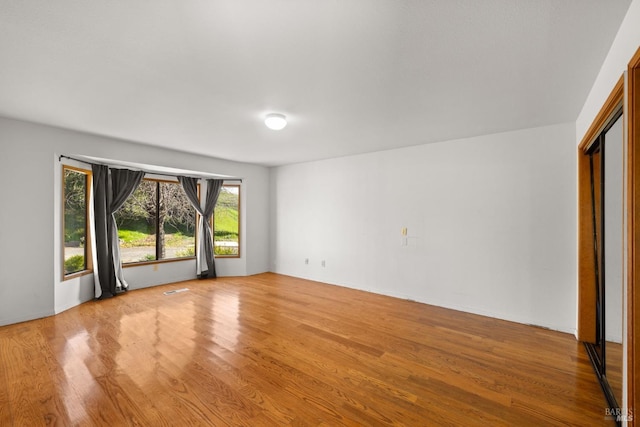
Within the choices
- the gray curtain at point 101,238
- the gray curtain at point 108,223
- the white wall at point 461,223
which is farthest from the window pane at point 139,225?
the white wall at point 461,223

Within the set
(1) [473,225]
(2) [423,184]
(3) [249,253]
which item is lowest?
(3) [249,253]

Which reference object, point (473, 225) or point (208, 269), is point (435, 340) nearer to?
point (473, 225)

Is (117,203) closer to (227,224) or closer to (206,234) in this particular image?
(206,234)

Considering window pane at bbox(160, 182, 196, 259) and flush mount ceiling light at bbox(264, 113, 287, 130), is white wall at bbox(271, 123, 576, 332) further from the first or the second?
window pane at bbox(160, 182, 196, 259)

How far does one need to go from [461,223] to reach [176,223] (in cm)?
541

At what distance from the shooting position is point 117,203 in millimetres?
4629

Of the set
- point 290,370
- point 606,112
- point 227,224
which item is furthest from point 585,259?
point 227,224

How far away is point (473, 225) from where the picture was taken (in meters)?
3.77

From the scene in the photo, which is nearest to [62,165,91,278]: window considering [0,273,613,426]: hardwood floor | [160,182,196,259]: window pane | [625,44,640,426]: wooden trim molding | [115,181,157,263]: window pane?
[115,181,157,263]: window pane

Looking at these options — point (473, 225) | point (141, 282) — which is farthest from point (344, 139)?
point (141, 282)

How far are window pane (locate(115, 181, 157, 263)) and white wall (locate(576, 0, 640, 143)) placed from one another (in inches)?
250

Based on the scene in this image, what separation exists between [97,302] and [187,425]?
144 inches

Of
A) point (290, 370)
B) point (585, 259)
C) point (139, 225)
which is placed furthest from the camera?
point (139, 225)

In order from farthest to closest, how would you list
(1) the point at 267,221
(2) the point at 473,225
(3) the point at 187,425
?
(1) the point at 267,221 → (2) the point at 473,225 → (3) the point at 187,425
